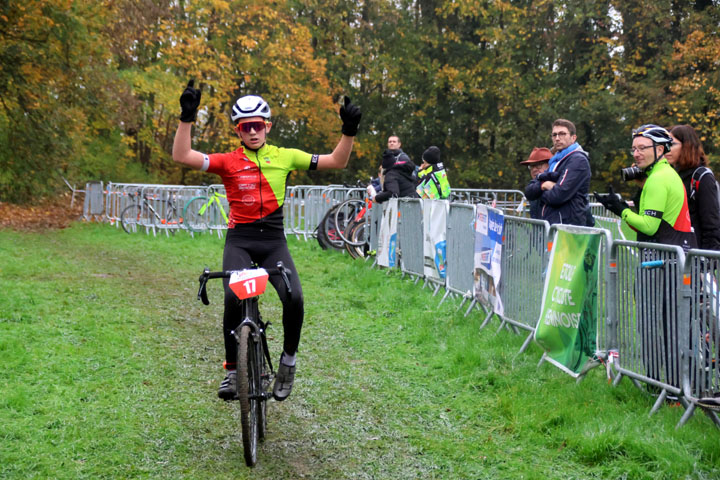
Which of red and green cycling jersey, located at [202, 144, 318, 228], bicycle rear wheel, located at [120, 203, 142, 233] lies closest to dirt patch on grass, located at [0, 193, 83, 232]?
bicycle rear wheel, located at [120, 203, 142, 233]

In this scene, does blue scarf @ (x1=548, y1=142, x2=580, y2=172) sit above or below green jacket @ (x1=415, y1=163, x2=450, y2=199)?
above

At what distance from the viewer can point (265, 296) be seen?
1209 cm

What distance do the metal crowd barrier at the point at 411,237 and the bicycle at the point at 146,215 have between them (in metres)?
10.7

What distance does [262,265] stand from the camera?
570 cm

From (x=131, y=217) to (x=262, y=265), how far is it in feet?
60.2

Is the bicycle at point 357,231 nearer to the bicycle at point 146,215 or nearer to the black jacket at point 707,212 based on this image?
the bicycle at point 146,215

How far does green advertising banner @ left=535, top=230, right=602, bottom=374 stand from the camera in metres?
6.49

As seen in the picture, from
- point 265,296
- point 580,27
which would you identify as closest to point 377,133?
point 580,27

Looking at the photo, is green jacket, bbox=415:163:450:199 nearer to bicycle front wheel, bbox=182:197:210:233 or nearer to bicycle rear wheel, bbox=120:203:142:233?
bicycle front wheel, bbox=182:197:210:233

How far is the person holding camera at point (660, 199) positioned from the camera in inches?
240

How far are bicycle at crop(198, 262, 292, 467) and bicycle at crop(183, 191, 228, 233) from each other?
56.4 feet

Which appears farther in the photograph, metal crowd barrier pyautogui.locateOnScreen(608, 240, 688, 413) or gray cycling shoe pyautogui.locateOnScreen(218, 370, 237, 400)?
metal crowd barrier pyautogui.locateOnScreen(608, 240, 688, 413)

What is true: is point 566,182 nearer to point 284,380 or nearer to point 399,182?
point 284,380

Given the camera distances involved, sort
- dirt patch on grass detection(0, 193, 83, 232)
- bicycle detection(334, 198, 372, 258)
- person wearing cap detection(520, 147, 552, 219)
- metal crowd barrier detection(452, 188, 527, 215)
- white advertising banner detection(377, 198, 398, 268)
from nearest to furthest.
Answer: person wearing cap detection(520, 147, 552, 219) < white advertising banner detection(377, 198, 398, 268) < bicycle detection(334, 198, 372, 258) < metal crowd barrier detection(452, 188, 527, 215) < dirt patch on grass detection(0, 193, 83, 232)
